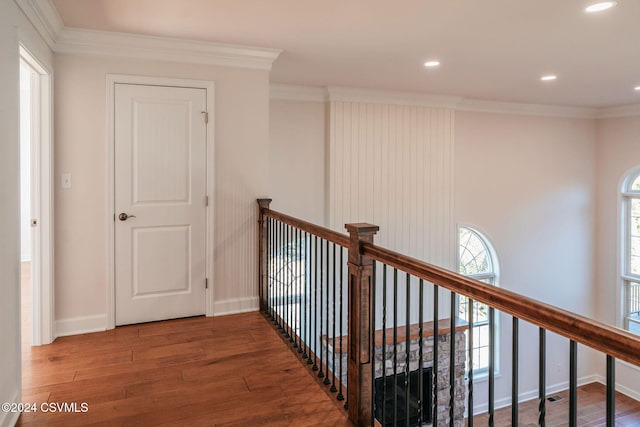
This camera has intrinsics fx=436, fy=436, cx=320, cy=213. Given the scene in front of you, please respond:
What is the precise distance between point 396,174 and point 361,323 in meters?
3.79

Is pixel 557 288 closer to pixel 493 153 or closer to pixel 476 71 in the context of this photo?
pixel 493 153

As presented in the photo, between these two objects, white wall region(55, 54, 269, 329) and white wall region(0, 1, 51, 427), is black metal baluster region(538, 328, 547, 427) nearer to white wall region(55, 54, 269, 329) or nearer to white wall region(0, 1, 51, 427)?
white wall region(0, 1, 51, 427)

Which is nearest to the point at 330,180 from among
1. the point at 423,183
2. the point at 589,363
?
the point at 423,183

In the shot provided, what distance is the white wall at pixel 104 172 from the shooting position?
329cm

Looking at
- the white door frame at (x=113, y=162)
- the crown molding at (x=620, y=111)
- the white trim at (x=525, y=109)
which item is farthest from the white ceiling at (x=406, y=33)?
the crown molding at (x=620, y=111)

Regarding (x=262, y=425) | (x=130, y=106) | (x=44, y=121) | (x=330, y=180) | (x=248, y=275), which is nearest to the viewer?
(x=262, y=425)

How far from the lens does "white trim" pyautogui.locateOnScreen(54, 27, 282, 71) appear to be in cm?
322

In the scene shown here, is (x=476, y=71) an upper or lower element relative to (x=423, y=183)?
upper

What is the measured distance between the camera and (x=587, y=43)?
3535mm

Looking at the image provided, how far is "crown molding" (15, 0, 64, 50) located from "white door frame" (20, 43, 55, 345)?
27 centimetres

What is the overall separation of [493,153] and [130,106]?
16.6ft

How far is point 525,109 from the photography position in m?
6.54

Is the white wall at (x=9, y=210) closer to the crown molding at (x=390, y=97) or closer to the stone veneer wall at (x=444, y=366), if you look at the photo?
the crown molding at (x=390, y=97)

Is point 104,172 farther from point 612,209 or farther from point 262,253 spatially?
point 612,209
